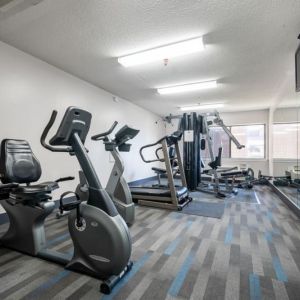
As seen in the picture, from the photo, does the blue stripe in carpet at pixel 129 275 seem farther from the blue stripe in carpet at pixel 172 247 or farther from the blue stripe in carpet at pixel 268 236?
the blue stripe in carpet at pixel 268 236

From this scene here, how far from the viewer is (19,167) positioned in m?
2.27

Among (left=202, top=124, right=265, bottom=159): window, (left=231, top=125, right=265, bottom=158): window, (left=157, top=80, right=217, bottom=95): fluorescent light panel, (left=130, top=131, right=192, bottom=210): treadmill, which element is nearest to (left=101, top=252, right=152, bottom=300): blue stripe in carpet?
(left=130, top=131, right=192, bottom=210): treadmill

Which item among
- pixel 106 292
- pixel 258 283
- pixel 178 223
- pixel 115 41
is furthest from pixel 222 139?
pixel 106 292

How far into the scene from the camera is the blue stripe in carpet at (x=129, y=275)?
1.50m

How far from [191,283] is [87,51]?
332 centimetres

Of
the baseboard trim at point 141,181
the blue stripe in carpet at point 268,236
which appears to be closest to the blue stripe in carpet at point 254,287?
the blue stripe in carpet at point 268,236

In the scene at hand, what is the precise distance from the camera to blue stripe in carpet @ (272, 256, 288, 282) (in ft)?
Result: 5.61

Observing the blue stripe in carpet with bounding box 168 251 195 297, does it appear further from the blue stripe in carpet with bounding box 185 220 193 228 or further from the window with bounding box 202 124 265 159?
the window with bounding box 202 124 265 159

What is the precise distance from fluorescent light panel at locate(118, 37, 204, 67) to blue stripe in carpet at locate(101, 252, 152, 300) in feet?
8.95

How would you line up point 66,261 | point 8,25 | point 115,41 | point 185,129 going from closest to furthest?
point 66,261
point 8,25
point 115,41
point 185,129

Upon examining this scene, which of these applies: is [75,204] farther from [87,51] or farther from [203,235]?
[87,51]

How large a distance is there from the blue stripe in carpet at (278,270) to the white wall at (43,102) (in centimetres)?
339

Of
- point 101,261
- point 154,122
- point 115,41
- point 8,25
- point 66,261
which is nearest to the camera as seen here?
point 101,261

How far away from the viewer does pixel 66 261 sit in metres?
1.87
